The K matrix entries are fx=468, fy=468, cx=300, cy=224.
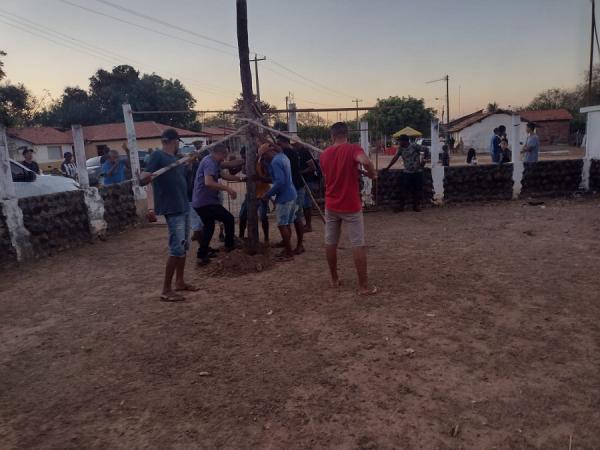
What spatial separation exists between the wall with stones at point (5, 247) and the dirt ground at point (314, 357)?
0.49 metres

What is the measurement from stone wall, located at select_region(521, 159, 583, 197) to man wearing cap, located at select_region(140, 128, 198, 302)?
29.1ft

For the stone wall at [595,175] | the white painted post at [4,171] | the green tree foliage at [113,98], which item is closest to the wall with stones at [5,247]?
the white painted post at [4,171]

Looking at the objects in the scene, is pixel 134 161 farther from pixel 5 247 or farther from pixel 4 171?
pixel 5 247

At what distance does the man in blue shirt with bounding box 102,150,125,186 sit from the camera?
9.93 metres

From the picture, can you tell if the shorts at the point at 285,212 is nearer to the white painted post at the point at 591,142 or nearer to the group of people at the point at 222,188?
the group of people at the point at 222,188

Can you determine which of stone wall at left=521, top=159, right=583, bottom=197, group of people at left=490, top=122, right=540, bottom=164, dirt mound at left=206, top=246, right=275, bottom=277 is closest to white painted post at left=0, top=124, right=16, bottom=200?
dirt mound at left=206, top=246, right=275, bottom=277

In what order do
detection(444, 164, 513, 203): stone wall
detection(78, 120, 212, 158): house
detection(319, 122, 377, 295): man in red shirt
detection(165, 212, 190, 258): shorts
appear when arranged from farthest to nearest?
detection(78, 120, 212, 158): house < detection(444, 164, 513, 203): stone wall < detection(165, 212, 190, 258): shorts < detection(319, 122, 377, 295): man in red shirt

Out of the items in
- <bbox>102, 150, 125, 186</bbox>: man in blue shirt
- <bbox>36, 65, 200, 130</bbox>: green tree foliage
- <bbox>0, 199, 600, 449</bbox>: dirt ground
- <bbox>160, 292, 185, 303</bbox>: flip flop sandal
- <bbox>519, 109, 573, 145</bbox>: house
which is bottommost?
<bbox>0, 199, 600, 449</bbox>: dirt ground

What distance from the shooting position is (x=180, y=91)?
149 ft

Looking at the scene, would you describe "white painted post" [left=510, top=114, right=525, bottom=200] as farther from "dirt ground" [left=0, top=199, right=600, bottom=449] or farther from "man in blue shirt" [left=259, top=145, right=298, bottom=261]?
"man in blue shirt" [left=259, top=145, right=298, bottom=261]

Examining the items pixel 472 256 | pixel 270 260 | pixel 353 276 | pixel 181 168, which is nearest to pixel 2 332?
pixel 181 168

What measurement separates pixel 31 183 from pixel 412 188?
24.3ft

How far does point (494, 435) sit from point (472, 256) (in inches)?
153

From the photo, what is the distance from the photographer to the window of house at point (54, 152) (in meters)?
36.8
